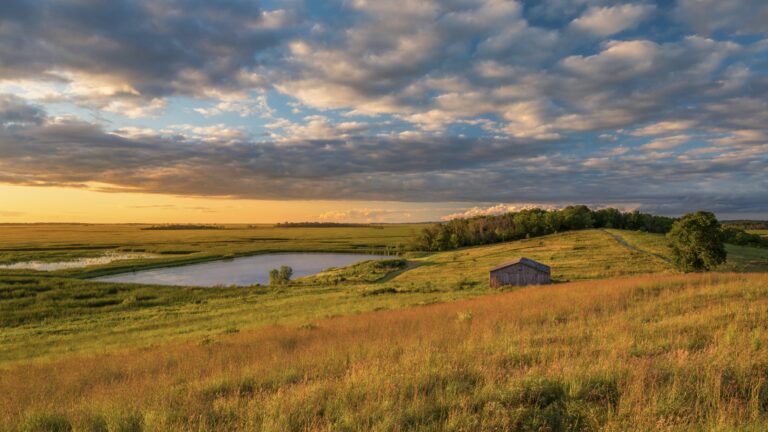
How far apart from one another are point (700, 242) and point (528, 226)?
272 ft

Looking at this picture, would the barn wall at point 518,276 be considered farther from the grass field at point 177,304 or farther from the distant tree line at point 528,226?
the distant tree line at point 528,226

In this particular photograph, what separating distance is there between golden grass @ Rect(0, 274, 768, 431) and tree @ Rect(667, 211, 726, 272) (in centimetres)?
3130

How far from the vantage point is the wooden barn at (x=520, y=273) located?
4441 cm

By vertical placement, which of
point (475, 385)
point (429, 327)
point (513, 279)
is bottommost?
point (513, 279)

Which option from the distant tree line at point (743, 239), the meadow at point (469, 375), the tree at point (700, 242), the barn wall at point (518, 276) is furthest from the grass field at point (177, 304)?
the distant tree line at point (743, 239)

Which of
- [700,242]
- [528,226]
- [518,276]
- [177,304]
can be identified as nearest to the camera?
[700,242]

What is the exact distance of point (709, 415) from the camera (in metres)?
5.47

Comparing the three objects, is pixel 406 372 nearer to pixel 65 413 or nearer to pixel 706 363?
pixel 706 363

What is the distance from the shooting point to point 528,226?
121 m

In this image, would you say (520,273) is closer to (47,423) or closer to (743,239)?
(47,423)

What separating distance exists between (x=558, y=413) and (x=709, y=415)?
1917 millimetres

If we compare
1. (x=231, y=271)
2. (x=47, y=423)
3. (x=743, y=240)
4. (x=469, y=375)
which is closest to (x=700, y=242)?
(x=469, y=375)

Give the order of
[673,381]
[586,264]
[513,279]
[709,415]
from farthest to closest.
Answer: [586,264], [513,279], [673,381], [709,415]

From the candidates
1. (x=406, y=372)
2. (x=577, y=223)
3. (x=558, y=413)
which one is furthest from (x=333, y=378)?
(x=577, y=223)
